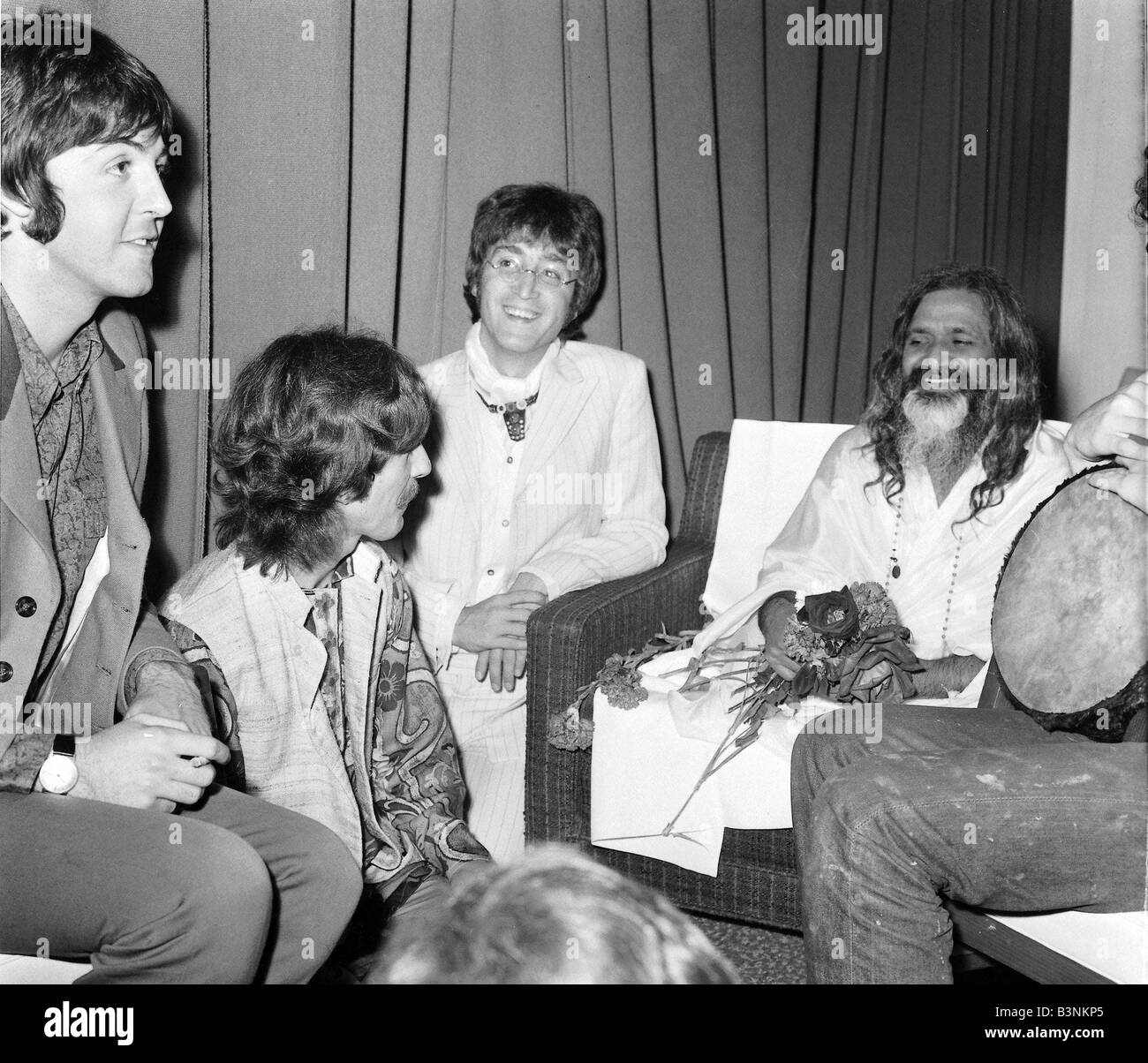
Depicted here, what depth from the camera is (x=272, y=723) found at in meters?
2.05

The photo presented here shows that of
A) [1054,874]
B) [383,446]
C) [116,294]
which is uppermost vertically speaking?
[116,294]

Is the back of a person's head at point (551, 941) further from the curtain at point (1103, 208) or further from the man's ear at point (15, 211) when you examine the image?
the curtain at point (1103, 208)

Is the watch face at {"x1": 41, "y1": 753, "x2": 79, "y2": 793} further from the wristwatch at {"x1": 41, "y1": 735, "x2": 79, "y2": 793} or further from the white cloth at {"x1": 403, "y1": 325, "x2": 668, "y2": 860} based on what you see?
the white cloth at {"x1": 403, "y1": 325, "x2": 668, "y2": 860}

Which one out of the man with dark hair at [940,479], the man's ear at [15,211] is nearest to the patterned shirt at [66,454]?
the man's ear at [15,211]

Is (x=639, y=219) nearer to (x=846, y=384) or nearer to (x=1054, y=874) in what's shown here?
(x=846, y=384)

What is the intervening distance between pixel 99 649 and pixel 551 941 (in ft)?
A: 4.32

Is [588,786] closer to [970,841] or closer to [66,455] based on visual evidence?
[970,841]

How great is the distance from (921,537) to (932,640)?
0.26m

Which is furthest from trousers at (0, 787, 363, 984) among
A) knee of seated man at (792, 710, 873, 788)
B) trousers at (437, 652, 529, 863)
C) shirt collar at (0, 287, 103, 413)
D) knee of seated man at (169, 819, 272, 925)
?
trousers at (437, 652, 529, 863)

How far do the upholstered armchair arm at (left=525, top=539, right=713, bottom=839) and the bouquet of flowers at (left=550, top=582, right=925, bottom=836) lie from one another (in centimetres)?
5

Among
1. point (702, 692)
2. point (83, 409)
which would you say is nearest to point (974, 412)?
point (702, 692)

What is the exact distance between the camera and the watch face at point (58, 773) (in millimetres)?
1624

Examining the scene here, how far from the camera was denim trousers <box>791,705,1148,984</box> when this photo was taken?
1.71 m

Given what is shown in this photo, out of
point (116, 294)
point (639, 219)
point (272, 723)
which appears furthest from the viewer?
point (639, 219)
